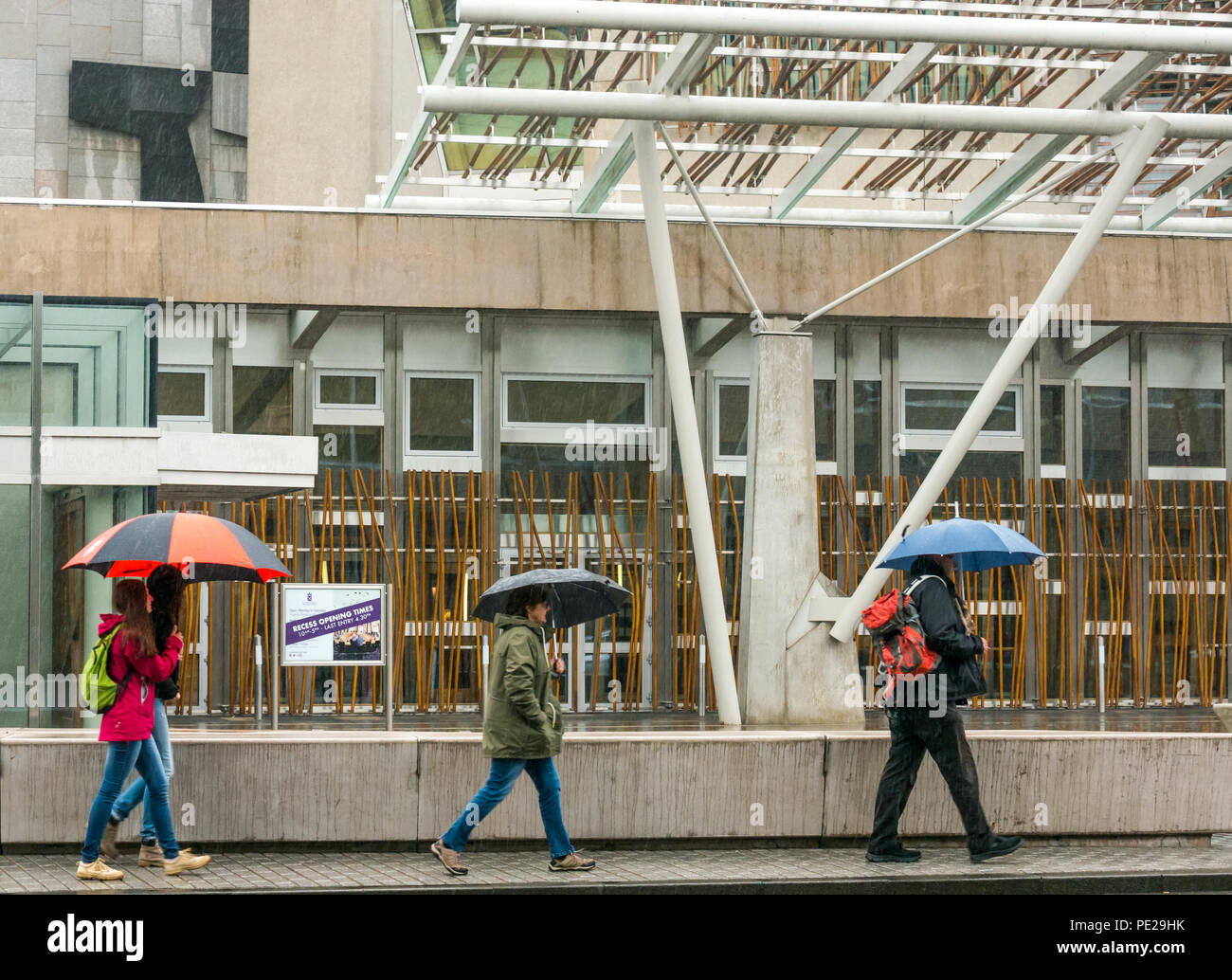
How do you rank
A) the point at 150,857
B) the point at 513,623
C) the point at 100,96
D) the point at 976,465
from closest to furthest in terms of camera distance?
the point at 513,623 → the point at 150,857 → the point at 976,465 → the point at 100,96

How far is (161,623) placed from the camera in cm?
913

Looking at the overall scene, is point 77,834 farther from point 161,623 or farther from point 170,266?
point 170,266

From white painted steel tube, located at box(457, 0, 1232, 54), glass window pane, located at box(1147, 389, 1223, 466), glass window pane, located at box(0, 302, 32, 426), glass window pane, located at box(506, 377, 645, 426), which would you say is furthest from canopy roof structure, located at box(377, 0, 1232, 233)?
glass window pane, located at box(0, 302, 32, 426)

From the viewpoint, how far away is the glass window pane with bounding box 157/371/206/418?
19000mm

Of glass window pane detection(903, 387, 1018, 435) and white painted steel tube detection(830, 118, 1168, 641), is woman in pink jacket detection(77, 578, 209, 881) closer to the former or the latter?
white painted steel tube detection(830, 118, 1168, 641)

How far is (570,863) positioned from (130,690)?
2517mm

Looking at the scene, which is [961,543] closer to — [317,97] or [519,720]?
[519,720]

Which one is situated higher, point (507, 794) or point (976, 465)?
point (976, 465)

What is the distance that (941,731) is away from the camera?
377 inches

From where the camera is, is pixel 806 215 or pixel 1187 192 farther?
pixel 806 215

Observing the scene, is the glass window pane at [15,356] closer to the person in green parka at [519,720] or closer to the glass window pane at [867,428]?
the person in green parka at [519,720]

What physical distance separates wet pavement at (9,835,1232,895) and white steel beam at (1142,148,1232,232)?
8.70m

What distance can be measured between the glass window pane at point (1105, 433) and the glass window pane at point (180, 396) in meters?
10.4

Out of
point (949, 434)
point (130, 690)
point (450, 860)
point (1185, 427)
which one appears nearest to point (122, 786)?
point (130, 690)
